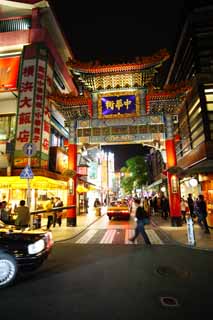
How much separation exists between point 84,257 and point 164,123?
35.8 feet

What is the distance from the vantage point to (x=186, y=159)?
1900cm

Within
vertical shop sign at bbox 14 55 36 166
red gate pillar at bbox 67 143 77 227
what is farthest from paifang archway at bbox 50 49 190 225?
vertical shop sign at bbox 14 55 36 166

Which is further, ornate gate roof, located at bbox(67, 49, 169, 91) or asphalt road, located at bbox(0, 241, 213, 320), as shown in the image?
ornate gate roof, located at bbox(67, 49, 169, 91)

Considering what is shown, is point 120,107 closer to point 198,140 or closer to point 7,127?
point 198,140

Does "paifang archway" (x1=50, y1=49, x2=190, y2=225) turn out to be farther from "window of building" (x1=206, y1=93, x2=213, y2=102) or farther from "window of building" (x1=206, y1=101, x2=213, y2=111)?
"window of building" (x1=206, y1=93, x2=213, y2=102)

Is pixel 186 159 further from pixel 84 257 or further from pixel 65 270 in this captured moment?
pixel 65 270

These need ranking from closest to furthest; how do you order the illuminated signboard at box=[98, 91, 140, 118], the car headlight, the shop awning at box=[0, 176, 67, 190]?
the car headlight
the illuminated signboard at box=[98, 91, 140, 118]
the shop awning at box=[0, 176, 67, 190]

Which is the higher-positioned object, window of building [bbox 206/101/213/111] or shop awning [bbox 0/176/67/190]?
window of building [bbox 206/101/213/111]

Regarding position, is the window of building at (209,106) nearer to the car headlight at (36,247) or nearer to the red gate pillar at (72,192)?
the red gate pillar at (72,192)

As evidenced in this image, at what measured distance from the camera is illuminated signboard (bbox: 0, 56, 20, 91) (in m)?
16.7

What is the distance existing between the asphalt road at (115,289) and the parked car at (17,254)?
304 mm

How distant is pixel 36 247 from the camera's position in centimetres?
464

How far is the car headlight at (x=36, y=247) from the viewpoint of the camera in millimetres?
4518

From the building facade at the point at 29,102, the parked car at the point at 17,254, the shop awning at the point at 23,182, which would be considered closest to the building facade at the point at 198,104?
the building facade at the point at 29,102
